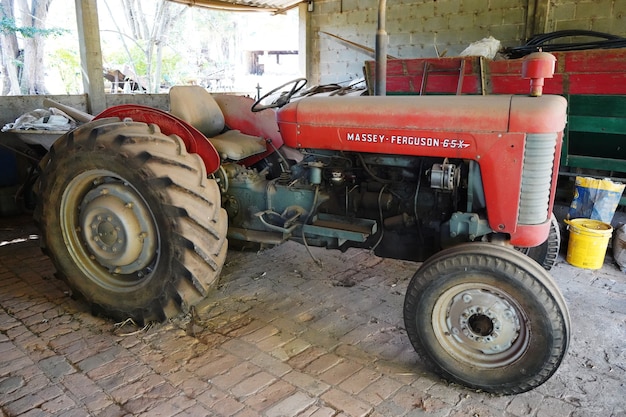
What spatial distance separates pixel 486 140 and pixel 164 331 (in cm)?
198

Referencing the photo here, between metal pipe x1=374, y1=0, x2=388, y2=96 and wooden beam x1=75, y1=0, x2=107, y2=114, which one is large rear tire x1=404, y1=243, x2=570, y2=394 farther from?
wooden beam x1=75, y1=0, x2=107, y2=114

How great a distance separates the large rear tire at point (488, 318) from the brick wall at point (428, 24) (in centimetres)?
532

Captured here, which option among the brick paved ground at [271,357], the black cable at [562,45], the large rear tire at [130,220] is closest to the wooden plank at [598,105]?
the black cable at [562,45]

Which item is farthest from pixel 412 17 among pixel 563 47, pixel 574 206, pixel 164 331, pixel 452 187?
pixel 164 331

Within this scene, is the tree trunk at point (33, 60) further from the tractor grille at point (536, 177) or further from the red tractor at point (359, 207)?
the tractor grille at point (536, 177)

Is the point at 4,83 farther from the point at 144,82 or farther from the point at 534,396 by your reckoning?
the point at 534,396

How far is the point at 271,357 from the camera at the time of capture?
98.0 inches

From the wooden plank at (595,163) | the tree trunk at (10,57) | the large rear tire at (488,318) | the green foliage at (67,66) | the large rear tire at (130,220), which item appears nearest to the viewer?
the large rear tire at (488,318)

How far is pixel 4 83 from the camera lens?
1112 cm

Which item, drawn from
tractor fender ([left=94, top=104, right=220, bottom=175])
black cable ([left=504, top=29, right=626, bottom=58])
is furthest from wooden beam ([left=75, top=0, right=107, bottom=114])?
black cable ([left=504, top=29, right=626, bottom=58])

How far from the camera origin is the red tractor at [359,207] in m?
2.08

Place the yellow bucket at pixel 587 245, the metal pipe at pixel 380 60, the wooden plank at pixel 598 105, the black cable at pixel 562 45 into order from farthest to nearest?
1. the black cable at pixel 562 45
2. the wooden plank at pixel 598 105
3. the yellow bucket at pixel 587 245
4. the metal pipe at pixel 380 60

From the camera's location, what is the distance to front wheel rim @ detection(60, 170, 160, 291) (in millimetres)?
2662

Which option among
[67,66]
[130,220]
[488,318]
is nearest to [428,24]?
[130,220]
